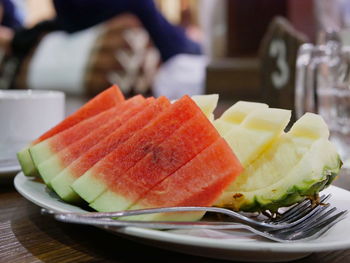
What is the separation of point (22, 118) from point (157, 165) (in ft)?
1.63

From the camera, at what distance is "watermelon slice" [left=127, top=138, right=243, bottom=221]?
1.90 feet

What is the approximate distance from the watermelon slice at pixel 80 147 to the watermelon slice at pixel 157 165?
4.7 inches

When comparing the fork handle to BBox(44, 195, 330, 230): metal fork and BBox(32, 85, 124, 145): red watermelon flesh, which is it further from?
BBox(32, 85, 124, 145): red watermelon flesh

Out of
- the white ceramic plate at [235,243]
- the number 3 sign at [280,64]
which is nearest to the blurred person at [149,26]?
the number 3 sign at [280,64]

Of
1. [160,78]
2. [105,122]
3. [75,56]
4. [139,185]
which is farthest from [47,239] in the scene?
[75,56]

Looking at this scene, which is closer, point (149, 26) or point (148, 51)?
point (148, 51)

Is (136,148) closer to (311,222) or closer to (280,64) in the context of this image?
(311,222)

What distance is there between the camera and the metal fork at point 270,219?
54cm

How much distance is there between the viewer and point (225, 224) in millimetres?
564

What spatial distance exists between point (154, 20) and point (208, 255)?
12.7ft

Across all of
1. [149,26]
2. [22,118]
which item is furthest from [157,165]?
[149,26]

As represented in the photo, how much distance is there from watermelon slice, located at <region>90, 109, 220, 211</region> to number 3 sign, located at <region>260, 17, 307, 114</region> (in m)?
1.18

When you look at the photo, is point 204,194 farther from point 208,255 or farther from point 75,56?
point 75,56

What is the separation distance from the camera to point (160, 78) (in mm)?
3912
